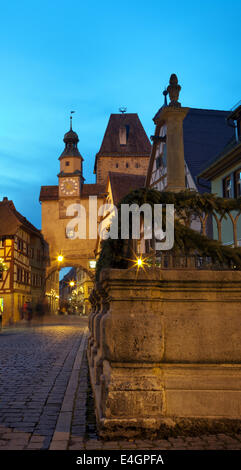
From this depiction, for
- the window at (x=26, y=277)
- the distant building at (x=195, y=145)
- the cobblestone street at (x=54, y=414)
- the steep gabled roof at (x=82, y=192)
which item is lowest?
the cobblestone street at (x=54, y=414)

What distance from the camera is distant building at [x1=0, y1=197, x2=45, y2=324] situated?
123 ft

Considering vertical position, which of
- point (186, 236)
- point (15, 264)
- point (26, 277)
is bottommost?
point (186, 236)

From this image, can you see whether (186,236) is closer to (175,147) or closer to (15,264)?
(175,147)

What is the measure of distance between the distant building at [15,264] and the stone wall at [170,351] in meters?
31.0

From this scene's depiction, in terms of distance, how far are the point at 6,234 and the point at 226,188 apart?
22.4 meters

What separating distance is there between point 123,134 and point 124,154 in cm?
325

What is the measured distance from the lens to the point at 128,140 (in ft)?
199

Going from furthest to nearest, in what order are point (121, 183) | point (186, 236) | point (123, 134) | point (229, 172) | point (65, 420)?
point (123, 134)
point (121, 183)
point (229, 172)
point (186, 236)
point (65, 420)

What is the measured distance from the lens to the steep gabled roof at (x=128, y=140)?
59.6 metres

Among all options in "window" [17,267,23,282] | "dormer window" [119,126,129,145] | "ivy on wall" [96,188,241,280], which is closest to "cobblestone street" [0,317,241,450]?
"ivy on wall" [96,188,241,280]

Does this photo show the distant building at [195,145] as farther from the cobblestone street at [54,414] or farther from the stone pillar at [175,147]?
the cobblestone street at [54,414]

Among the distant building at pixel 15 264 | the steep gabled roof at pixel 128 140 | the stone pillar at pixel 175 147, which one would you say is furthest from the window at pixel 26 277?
the stone pillar at pixel 175 147

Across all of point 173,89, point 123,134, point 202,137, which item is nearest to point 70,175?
point 123,134

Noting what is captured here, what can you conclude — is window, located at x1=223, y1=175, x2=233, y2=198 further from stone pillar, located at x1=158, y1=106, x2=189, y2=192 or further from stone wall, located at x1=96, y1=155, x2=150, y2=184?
stone wall, located at x1=96, y1=155, x2=150, y2=184
